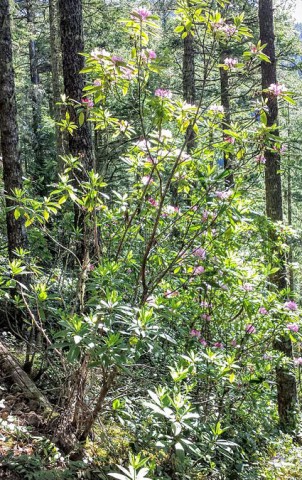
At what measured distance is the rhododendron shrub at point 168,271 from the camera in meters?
2.21

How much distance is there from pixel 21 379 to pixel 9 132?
9.75 feet

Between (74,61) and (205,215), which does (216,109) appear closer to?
(205,215)

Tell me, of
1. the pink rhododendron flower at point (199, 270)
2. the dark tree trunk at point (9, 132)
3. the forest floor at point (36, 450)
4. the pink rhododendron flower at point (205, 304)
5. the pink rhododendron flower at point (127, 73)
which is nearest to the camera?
the forest floor at point (36, 450)

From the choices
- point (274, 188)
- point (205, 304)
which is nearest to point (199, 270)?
point (205, 304)

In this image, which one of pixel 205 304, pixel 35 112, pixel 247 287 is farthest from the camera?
pixel 35 112

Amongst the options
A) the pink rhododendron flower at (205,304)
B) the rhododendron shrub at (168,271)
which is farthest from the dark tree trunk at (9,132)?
the pink rhododendron flower at (205,304)

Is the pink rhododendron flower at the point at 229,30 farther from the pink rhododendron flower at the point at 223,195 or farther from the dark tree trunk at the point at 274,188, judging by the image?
the dark tree trunk at the point at 274,188

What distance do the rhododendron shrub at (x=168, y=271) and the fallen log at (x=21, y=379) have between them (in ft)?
1.69

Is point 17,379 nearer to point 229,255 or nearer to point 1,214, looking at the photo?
point 229,255

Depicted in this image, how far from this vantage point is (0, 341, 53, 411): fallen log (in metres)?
3.25

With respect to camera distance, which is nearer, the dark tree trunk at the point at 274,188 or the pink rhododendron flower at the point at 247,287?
the pink rhododendron flower at the point at 247,287

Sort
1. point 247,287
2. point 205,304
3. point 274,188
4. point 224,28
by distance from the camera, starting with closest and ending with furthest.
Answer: point 224,28 < point 247,287 < point 205,304 < point 274,188

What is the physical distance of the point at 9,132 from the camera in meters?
5.18

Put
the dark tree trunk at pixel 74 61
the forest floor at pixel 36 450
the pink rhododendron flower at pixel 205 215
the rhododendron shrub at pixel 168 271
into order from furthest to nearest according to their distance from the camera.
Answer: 1. the dark tree trunk at pixel 74 61
2. the pink rhododendron flower at pixel 205 215
3. the forest floor at pixel 36 450
4. the rhododendron shrub at pixel 168 271
